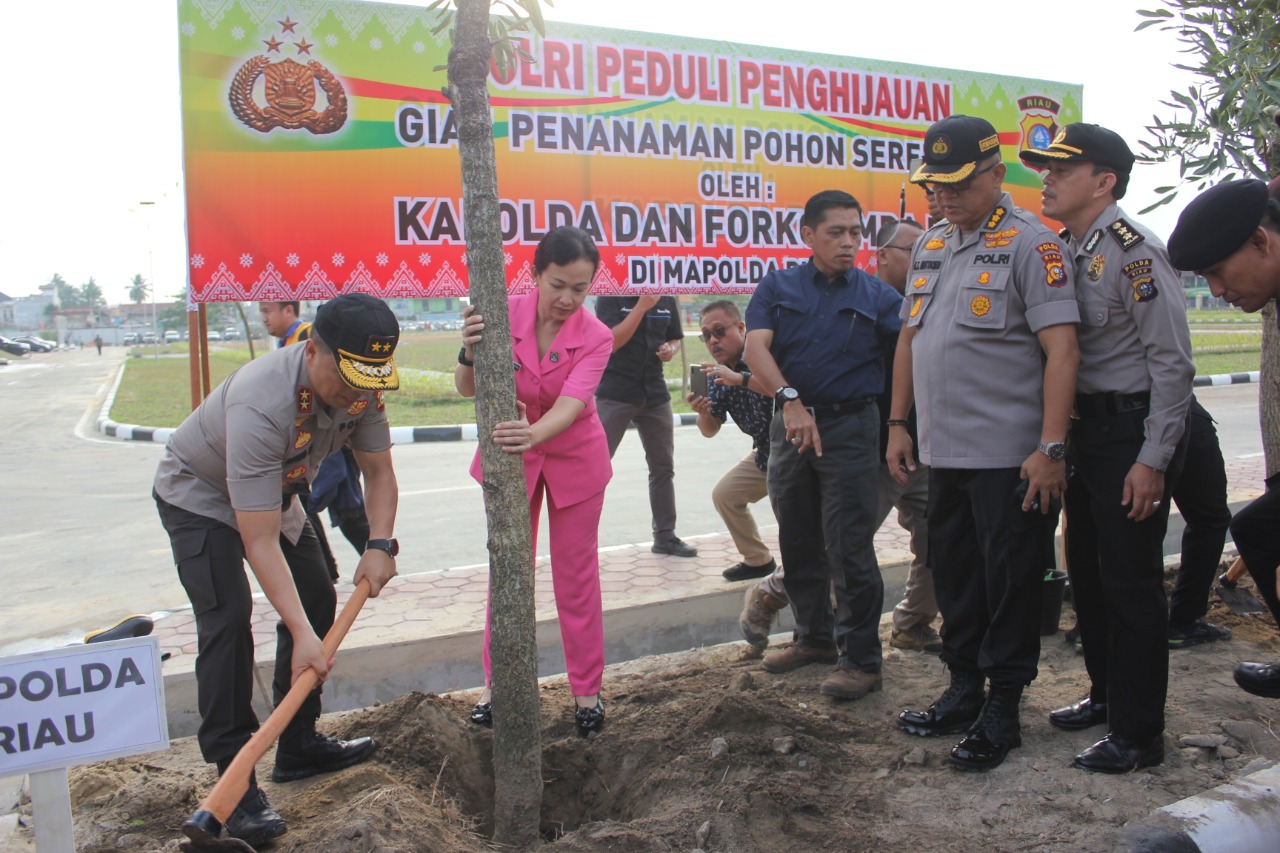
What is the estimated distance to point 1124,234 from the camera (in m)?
2.94

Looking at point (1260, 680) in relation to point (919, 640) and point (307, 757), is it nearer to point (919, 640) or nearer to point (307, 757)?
point (919, 640)

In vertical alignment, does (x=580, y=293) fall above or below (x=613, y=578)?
above

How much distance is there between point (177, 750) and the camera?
3.52 m

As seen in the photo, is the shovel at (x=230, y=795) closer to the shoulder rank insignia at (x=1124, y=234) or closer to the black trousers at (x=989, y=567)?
the black trousers at (x=989, y=567)

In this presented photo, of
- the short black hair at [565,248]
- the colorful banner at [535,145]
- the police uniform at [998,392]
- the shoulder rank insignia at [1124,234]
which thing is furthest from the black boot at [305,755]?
the shoulder rank insignia at [1124,234]

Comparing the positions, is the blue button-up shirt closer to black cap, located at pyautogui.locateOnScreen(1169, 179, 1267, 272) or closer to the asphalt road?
black cap, located at pyautogui.locateOnScreen(1169, 179, 1267, 272)

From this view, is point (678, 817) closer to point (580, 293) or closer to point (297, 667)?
point (297, 667)

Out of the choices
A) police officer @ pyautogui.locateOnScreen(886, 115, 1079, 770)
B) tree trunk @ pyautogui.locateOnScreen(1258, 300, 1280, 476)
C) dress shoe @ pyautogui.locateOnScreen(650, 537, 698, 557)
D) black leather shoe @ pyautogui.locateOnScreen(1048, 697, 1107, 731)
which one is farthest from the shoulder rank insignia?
dress shoe @ pyautogui.locateOnScreen(650, 537, 698, 557)

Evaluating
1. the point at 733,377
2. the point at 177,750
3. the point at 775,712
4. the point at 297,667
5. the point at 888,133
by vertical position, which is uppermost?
the point at 888,133

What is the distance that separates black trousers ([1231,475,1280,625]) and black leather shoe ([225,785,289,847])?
272cm

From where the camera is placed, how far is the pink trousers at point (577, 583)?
339cm

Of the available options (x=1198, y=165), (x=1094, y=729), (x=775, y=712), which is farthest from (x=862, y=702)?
(x=1198, y=165)

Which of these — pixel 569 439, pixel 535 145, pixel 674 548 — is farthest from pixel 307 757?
pixel 535 145

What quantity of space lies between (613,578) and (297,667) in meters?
2.57
